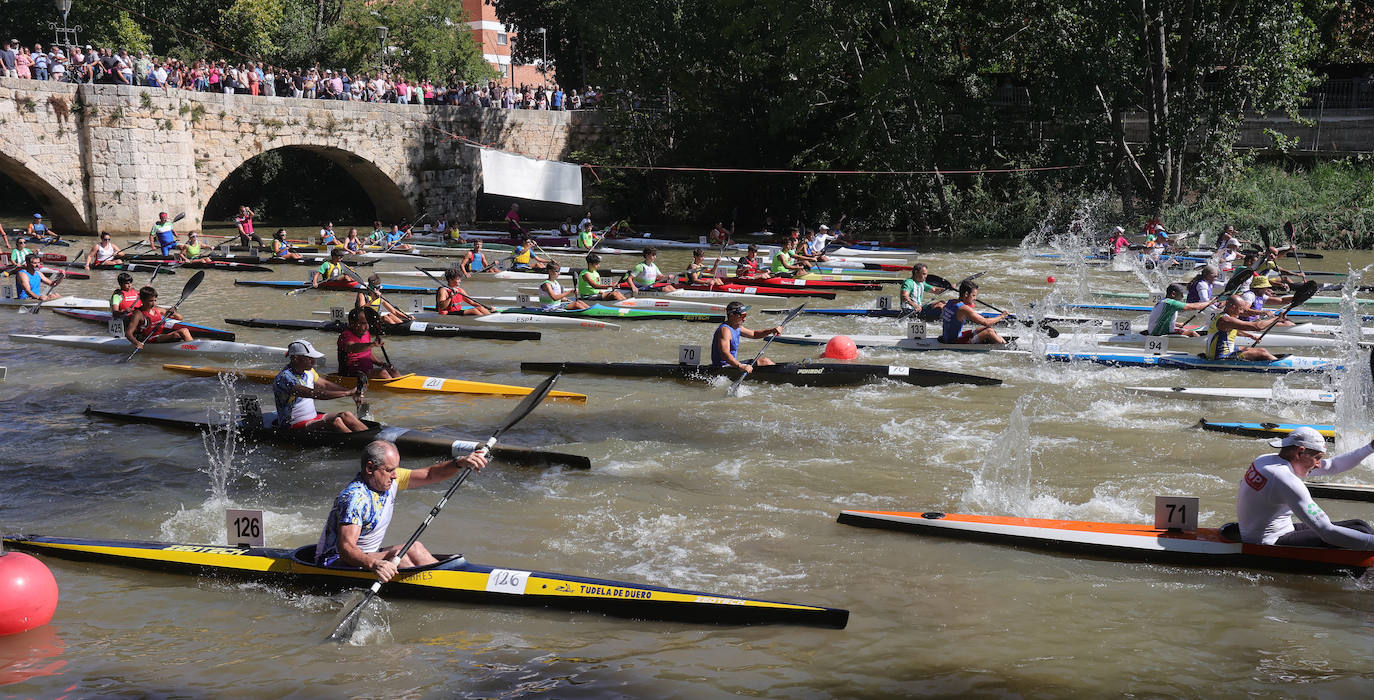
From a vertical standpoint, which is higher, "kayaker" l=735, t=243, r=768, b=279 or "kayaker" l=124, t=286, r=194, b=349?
"kayaker" l=735, t=243, r=768, b=279

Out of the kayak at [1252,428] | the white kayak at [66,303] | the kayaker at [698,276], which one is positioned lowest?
the kayak at [1252,428]

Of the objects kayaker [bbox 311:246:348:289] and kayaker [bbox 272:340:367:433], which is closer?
kayaker [bbox 272:340:367:433]

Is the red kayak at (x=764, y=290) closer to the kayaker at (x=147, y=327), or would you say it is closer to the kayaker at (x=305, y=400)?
the kayaker at (x=147, y=327)

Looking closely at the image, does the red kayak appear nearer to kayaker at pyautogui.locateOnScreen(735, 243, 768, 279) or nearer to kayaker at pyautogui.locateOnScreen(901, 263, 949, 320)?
kayaker at pyautogui.locateOnScreen(735, 243, 768, 279)

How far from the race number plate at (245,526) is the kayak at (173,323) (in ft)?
26.2

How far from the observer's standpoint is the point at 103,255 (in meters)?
21.4

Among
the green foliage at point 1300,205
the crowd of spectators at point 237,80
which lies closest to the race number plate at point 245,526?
the crowd of spectators at point 237,80

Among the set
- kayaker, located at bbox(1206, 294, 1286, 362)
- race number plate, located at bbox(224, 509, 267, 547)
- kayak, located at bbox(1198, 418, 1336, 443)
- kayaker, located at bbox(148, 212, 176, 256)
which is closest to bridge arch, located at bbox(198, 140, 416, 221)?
kayaker, located at bbox(148, 212, 176, 256)

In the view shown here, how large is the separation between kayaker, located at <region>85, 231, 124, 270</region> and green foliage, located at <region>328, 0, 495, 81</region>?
719 inches

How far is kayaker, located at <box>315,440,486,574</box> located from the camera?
592 cm

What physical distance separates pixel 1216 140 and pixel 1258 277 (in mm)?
11294

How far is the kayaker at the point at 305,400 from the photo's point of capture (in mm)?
9070

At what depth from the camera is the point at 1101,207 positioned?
2744 centimetres

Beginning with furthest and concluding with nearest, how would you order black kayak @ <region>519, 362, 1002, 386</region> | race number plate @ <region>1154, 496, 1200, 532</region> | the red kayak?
the red kayak → black kayak @ <region>519, 362, 1002, 386</region> → race number plate @ <region>1154, 496, 1200, 532</region>
